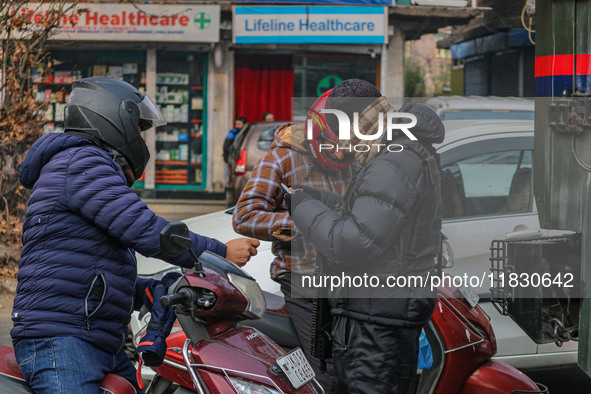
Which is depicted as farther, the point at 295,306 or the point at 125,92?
the point at 295,306

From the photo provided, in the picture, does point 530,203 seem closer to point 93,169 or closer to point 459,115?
point 459,115

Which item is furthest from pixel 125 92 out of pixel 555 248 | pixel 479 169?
pixel 479 169

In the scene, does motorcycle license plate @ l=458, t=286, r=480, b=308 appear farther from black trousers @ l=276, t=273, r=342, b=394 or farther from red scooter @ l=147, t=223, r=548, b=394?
red scooter @ l=147, t=223, r=548, b=394

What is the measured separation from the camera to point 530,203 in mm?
5879

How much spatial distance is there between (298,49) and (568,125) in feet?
44.0

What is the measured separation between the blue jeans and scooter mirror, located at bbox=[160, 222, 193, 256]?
1.41 ft

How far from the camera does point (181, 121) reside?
55.7 ft

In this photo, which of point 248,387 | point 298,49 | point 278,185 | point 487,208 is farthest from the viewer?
point 298,49

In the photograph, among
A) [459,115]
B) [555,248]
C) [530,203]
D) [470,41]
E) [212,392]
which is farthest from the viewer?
[470,41]

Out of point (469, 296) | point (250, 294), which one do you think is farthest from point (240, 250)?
point (469, 296)

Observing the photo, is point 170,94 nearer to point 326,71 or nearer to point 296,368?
point 326,71

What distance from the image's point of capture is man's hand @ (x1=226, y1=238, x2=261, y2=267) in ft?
10.0

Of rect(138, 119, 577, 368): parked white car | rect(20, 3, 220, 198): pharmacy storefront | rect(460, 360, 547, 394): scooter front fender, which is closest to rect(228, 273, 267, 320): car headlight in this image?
rect(460, 360, 547, 394): scooter front fender

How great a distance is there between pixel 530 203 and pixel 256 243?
11.0 feet
